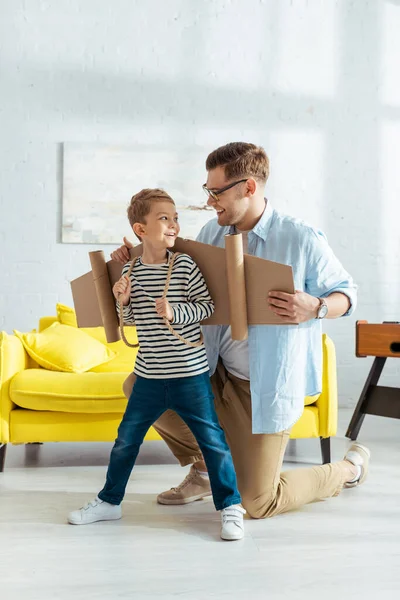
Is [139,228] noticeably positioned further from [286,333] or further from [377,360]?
[377,360]

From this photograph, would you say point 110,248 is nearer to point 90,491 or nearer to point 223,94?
point 223,94

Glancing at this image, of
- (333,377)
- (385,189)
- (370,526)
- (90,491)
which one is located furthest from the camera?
(385,189)

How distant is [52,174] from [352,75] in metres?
2.18

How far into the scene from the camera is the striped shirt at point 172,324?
2215mm

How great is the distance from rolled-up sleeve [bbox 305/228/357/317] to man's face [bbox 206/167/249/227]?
0.80 ft

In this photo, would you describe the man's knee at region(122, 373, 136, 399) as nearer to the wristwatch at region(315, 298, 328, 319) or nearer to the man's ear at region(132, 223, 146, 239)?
the man's ear at region(132, 223, 146, 239)

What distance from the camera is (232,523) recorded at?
7.17 ft

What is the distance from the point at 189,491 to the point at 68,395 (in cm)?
78

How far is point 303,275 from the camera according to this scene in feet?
7.80

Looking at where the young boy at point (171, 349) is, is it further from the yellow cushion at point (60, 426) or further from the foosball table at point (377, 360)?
the foosball table at point (377, 360)

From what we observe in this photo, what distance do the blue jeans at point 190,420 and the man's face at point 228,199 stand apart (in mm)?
531

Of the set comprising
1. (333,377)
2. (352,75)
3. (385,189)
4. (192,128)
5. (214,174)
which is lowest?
(333,377)

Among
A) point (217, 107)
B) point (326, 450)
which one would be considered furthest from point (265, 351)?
point (217, 107)

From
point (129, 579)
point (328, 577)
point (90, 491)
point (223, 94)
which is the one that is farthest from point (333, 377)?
point (223, 94)
